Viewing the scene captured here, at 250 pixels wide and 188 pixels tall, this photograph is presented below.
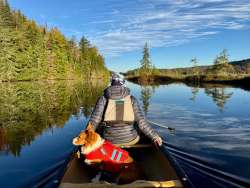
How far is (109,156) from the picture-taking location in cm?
648

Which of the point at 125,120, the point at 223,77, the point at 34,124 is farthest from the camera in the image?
the point at 223,77

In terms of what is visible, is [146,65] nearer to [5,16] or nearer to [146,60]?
[146,60]

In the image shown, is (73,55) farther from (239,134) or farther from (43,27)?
(239,134)

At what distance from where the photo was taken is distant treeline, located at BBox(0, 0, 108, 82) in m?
58.7

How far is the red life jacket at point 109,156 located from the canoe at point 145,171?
1.61ft

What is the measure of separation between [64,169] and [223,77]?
57.3 meters

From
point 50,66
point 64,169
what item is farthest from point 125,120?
point 50,66

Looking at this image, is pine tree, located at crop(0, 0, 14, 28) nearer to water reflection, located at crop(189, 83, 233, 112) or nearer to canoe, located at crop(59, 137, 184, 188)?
water reflection, located at crop(189, 83, 233, 112)

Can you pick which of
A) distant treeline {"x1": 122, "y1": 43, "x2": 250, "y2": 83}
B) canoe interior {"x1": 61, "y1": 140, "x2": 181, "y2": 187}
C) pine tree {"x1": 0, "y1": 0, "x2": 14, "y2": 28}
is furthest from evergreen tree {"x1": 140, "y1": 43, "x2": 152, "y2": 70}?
canoe interior {"x1": 61, "y1": 140, "x2": 181, "y2": 187}

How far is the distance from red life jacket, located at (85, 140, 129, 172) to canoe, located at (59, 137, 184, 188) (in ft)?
1.61

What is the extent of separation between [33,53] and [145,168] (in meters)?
66.6

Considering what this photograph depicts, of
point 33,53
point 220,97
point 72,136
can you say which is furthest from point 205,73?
point 72,136

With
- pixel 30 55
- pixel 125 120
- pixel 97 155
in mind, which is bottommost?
pixel 97 155

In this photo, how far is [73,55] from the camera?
322 feet
